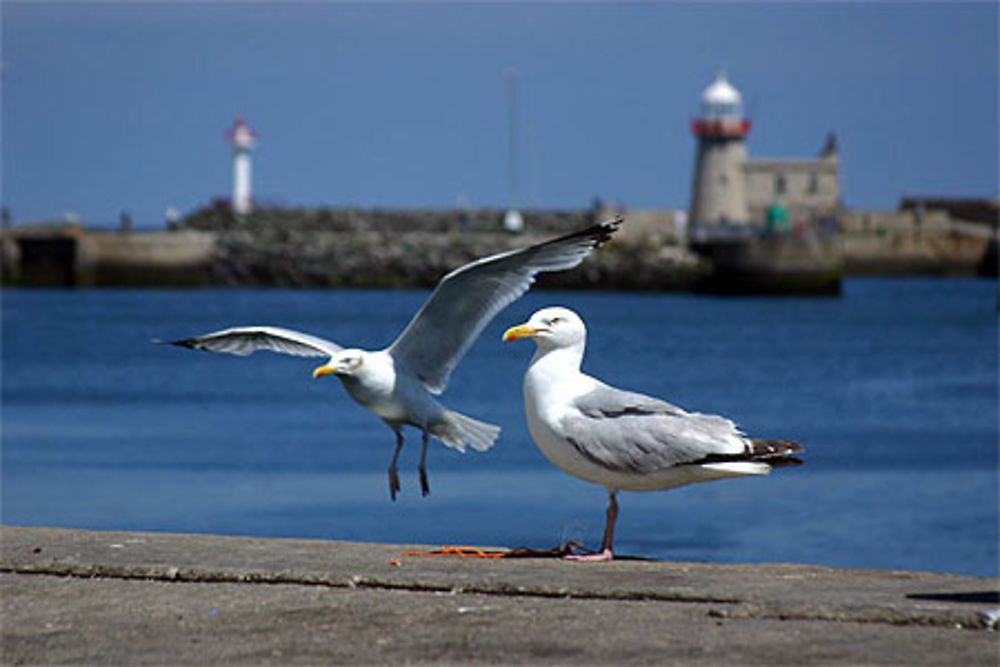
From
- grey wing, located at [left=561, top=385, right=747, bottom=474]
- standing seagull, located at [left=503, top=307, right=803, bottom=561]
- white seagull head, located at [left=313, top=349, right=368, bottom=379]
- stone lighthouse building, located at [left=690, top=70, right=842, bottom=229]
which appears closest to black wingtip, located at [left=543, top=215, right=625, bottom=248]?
standing seagull, located at [left=503, top=307, right=803, bottom=561]

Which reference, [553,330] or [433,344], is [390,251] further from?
[553,330]

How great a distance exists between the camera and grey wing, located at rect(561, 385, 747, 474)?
6.64 metres

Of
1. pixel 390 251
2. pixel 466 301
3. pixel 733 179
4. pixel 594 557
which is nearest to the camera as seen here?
pixel 594 557

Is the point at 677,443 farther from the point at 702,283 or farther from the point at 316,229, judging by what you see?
the point at 316,229

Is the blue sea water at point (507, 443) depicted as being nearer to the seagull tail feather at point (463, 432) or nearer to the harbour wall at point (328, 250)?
the seagull tail feather at point (463, 432)

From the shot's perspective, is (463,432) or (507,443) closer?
(463,432)

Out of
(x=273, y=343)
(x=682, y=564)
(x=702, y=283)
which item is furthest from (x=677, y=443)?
(x=702, y=283)

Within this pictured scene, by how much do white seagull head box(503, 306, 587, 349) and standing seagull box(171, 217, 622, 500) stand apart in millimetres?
351

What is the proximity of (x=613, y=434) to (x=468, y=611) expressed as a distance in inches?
55.1

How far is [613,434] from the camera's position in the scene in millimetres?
6707

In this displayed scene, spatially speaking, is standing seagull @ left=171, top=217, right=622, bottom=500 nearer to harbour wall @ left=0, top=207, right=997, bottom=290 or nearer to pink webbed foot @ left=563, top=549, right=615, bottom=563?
pink webbed foot @ left=563, top=549, right=615, bottom=563

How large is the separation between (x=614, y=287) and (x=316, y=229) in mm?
15847

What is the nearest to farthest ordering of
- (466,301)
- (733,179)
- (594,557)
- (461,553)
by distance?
(594,557)
(461,553)
(466,301)
(733,179)

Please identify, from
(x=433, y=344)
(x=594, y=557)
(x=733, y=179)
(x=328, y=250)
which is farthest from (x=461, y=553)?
(x=733, y=179)
